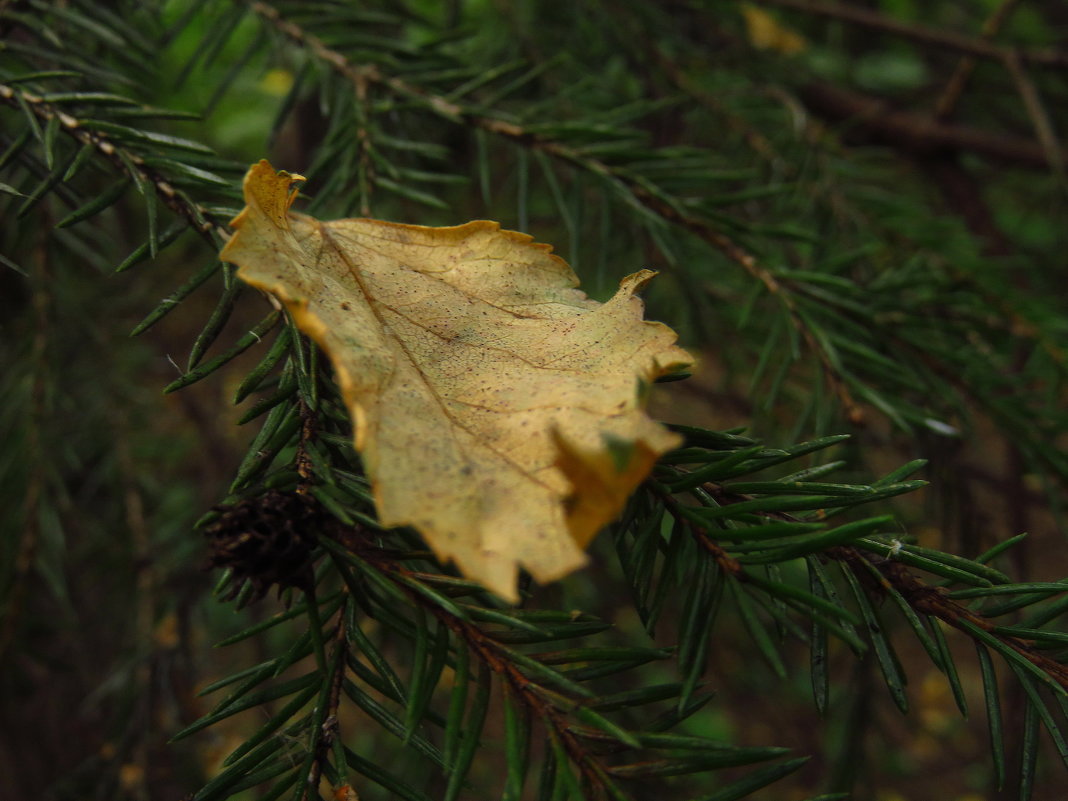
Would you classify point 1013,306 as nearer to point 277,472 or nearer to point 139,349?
point 277,472

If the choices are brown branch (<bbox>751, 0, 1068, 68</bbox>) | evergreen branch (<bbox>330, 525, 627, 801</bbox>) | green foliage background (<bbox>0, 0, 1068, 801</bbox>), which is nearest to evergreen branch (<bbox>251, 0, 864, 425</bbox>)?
green foliage background (<bbox>0, 0, 1068, 801</bbox>)

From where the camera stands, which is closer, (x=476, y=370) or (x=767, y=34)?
(x=476, y=370)

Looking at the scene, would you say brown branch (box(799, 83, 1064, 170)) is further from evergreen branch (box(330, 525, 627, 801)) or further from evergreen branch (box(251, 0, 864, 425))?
evergreen branch (box(330, 525, 627, 801))

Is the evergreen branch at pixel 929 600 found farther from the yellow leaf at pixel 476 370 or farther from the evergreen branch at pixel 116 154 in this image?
the evergreen branch at pixel 116 154

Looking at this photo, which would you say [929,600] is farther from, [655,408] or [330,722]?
[655,408]

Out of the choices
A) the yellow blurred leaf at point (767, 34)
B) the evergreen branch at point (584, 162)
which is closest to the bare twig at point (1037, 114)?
the yellow blurred leaf at point (767, 34)

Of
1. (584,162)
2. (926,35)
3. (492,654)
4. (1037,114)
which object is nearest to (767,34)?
(926,35)

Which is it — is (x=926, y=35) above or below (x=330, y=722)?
above
